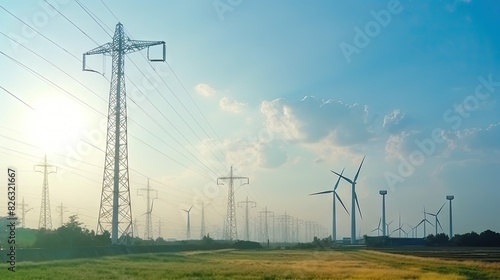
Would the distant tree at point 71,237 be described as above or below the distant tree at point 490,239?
above

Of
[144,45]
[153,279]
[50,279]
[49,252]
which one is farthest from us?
[144,45]

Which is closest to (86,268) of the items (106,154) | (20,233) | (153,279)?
(153,279)

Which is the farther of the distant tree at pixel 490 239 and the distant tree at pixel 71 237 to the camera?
the distant tree at pixel 490 239

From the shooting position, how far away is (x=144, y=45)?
65938 millimetres

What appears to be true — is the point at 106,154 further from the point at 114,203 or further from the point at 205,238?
the point at 205,238

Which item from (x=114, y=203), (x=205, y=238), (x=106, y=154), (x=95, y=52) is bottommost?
(x=205, y=238)

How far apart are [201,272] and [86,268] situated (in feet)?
33.6

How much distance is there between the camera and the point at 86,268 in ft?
165

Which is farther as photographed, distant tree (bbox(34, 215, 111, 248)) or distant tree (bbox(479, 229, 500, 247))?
distant tree (bbox(479, 229, 500, 247))

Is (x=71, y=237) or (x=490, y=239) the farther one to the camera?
(x=490, y=239)

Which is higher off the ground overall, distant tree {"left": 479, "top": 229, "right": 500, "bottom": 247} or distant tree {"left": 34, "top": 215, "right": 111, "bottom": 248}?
distant tree {"left": 34, "top": 215, "right": 111, "bottom": 248}

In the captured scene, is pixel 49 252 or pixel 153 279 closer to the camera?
pixel 153 279

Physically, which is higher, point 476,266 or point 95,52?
point 95,52

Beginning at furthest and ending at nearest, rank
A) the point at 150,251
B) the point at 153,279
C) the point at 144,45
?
the point at 150,251 → the point at 144,45 → the point at 153,279
